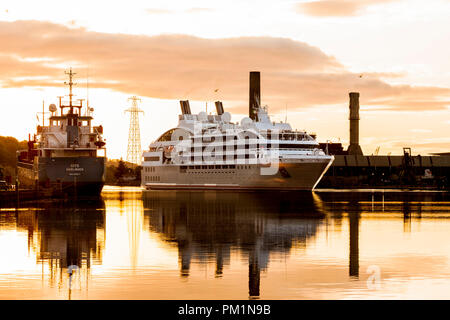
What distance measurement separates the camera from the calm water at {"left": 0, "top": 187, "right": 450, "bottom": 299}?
23.0 m

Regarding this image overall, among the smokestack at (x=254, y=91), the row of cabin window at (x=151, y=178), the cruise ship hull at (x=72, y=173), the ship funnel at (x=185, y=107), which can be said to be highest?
the smokestack at (x=254, y=91)

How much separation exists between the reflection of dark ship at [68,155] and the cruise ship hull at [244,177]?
3096 centimetres

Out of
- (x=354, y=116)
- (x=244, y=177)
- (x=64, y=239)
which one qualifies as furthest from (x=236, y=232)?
(x=354, y=116)

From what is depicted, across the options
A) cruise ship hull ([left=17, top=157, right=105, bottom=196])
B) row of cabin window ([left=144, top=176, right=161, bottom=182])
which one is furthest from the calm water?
row of cabin window ([left=144, top=176, right=161, bottom=182])

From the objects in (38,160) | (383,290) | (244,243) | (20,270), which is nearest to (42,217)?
(244,243)

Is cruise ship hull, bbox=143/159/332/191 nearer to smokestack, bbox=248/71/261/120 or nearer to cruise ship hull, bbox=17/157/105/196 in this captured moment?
cruise ship hull, bbox=17/157/105/196

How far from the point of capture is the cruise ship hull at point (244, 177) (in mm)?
116562

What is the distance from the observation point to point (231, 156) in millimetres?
130875

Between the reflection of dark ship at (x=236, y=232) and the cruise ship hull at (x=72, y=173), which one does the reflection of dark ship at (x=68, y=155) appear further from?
the reflection of dark ship at (x=236, y=232)

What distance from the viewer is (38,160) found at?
93875 millimetres

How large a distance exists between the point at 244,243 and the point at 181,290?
1401 centimetres

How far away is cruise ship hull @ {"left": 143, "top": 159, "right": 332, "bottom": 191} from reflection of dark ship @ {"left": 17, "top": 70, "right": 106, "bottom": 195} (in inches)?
1219

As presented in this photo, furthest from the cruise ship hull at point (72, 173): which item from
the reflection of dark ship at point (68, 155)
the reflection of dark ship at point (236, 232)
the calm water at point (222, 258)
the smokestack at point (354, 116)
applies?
the smokestack at point (354, 116)

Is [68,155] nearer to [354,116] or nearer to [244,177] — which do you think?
[244,177]
